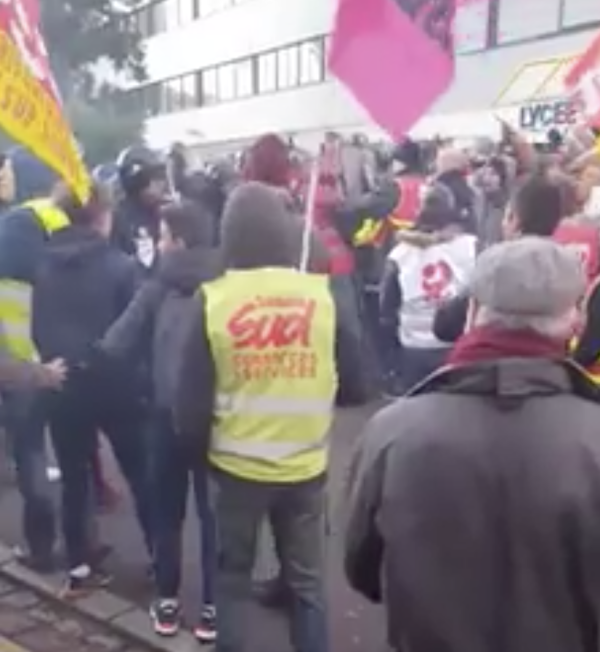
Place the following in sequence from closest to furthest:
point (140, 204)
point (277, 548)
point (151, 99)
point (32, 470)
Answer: point (277, 548) → point (32, 470) → point (140, 204) → point (151, 99)

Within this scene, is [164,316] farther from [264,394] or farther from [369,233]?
[369,233]

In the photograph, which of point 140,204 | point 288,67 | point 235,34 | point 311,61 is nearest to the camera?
point 140,204

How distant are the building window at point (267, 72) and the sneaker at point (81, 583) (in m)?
41.8

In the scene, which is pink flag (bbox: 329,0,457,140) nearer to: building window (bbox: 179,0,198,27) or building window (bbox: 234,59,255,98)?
building window (bbox: 234,59,255,98)

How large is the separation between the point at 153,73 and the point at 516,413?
56922mm

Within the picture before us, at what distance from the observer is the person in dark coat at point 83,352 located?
5.13 m

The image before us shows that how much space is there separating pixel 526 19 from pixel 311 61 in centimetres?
1317

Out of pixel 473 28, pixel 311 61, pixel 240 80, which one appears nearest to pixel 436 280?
pixel 473 28

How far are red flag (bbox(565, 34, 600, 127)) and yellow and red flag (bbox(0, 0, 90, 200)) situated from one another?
3.54 m

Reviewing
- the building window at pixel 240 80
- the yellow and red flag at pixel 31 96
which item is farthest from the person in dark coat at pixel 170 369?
the building window at pixel 240 80

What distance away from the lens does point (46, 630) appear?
505 cm

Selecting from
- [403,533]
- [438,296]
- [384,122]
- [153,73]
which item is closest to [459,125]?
[438,296]

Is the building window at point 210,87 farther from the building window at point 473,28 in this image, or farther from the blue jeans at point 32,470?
the blue jeans at point 32,470

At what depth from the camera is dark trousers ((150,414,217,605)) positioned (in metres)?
4.71
